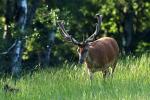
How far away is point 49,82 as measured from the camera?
13.3 metres

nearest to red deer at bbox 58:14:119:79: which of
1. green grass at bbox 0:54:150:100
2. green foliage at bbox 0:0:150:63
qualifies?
green grass at bbox 0:54:150:100

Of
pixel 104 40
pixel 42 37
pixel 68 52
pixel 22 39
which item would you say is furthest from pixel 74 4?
pixel 104 40

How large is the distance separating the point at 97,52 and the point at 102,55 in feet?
0.56

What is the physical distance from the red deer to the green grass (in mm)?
190

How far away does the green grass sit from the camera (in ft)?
37.0

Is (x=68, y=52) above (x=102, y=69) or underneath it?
underneath

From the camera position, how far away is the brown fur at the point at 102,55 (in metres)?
15.1

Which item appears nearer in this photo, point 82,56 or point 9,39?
point 82,56

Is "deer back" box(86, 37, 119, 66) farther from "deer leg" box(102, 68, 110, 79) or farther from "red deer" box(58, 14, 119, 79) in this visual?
"deer leg" box(102, 68, 110, 79)

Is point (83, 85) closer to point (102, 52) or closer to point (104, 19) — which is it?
point (102, 52)

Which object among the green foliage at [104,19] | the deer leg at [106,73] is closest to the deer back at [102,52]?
the deer leg at [106,73]

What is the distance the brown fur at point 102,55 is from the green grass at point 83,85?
18 cm

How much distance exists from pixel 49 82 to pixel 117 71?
225 centimetres

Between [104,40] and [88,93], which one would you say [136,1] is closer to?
[104,40]
